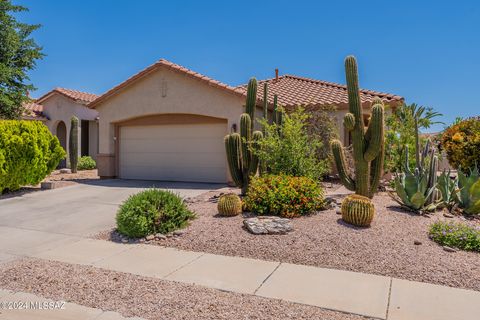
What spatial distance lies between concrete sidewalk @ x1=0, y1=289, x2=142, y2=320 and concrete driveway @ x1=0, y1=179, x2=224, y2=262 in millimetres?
1907

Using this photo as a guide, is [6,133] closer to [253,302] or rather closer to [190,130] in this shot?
[190,130]

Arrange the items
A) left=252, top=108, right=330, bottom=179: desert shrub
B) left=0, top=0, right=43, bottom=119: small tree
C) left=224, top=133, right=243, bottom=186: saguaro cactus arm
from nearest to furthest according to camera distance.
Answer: left=252, top=108, right=330, bottom=179: desert shrub, left=224, top=133, right=243, bottom=186: saguaro cactus arm, left=0, top=0, right=43, bottom=119: small tree

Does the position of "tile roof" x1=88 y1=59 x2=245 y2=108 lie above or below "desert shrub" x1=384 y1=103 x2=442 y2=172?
above

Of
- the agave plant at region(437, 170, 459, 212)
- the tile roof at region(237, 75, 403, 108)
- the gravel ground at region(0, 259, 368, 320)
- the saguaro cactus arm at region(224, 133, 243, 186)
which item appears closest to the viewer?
the gravel ground at region(0, 259, 368, 320)

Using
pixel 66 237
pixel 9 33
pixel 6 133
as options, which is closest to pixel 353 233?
pixel 66 237

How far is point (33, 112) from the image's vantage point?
77.5ft

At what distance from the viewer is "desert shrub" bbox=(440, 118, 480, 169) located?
13672mm

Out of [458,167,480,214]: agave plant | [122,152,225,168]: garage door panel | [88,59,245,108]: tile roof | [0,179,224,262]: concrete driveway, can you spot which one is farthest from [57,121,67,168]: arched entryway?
[458,167,480,214]: agave plant

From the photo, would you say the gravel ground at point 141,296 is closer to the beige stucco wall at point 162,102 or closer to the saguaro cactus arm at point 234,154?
the saguaro cactus arm at point 234,154

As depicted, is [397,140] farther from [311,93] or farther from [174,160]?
[174,160]

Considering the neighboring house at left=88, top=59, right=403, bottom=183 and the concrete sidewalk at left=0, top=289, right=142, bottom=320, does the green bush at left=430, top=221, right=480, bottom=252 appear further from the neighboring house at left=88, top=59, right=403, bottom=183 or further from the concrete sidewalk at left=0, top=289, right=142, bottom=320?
the neighboring house at left=88, top=59, right=403, bottom=183

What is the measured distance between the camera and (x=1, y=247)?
650cm

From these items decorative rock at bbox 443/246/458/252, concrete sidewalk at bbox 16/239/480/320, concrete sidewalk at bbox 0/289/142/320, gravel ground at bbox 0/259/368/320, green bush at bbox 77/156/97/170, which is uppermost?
green bush at bbox 77/156/97/170

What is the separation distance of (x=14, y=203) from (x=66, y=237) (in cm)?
512
